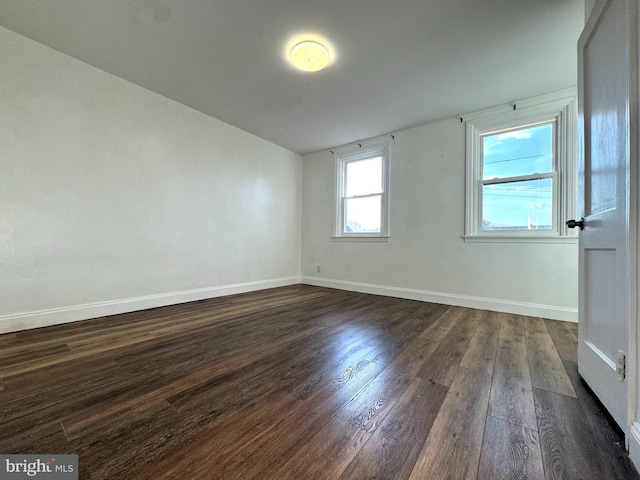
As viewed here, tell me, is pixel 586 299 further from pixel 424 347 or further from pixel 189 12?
pixel 189 12

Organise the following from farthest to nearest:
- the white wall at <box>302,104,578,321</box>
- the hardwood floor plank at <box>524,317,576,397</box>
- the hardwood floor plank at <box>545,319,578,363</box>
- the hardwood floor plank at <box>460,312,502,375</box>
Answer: the white wall at <box>302,104,578,321</box> → the hardwood floor plank at <box>545,319,578,363</box> → the hardwood floor plank at <box>460,312,502,375</box> → the hardwood floor plank at <box>524,317,576,397</box>

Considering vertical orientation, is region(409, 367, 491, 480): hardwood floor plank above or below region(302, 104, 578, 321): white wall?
below

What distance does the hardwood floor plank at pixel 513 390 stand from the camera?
112 centimetres

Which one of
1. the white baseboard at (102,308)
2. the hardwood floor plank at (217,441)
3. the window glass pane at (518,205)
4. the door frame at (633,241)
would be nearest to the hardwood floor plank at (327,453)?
the hardwood floor plank at (217,441)

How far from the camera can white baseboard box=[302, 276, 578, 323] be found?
266cm

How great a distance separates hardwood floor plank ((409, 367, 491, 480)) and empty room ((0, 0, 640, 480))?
0.01 meters

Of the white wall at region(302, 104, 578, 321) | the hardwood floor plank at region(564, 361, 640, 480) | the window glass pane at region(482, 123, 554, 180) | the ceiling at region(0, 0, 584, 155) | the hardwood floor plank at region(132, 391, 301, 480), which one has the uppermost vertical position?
the ceiling at region(0, 0, 584, 155)

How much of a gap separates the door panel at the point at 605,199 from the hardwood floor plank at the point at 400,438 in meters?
0.71

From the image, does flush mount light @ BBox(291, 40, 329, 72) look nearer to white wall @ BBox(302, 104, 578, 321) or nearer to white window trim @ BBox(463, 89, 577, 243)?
white wall @ BBox(302, 104, 578, 321)

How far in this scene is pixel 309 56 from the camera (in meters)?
2.20

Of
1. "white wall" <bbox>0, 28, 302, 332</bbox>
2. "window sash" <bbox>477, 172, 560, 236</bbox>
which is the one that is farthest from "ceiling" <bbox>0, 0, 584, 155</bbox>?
"window sash" <bbox>477, 172, 560, 236</bbox>

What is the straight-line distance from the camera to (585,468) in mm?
860

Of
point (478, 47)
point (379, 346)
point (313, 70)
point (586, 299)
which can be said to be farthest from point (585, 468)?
point (313, 70)

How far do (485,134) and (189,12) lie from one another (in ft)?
11.0
